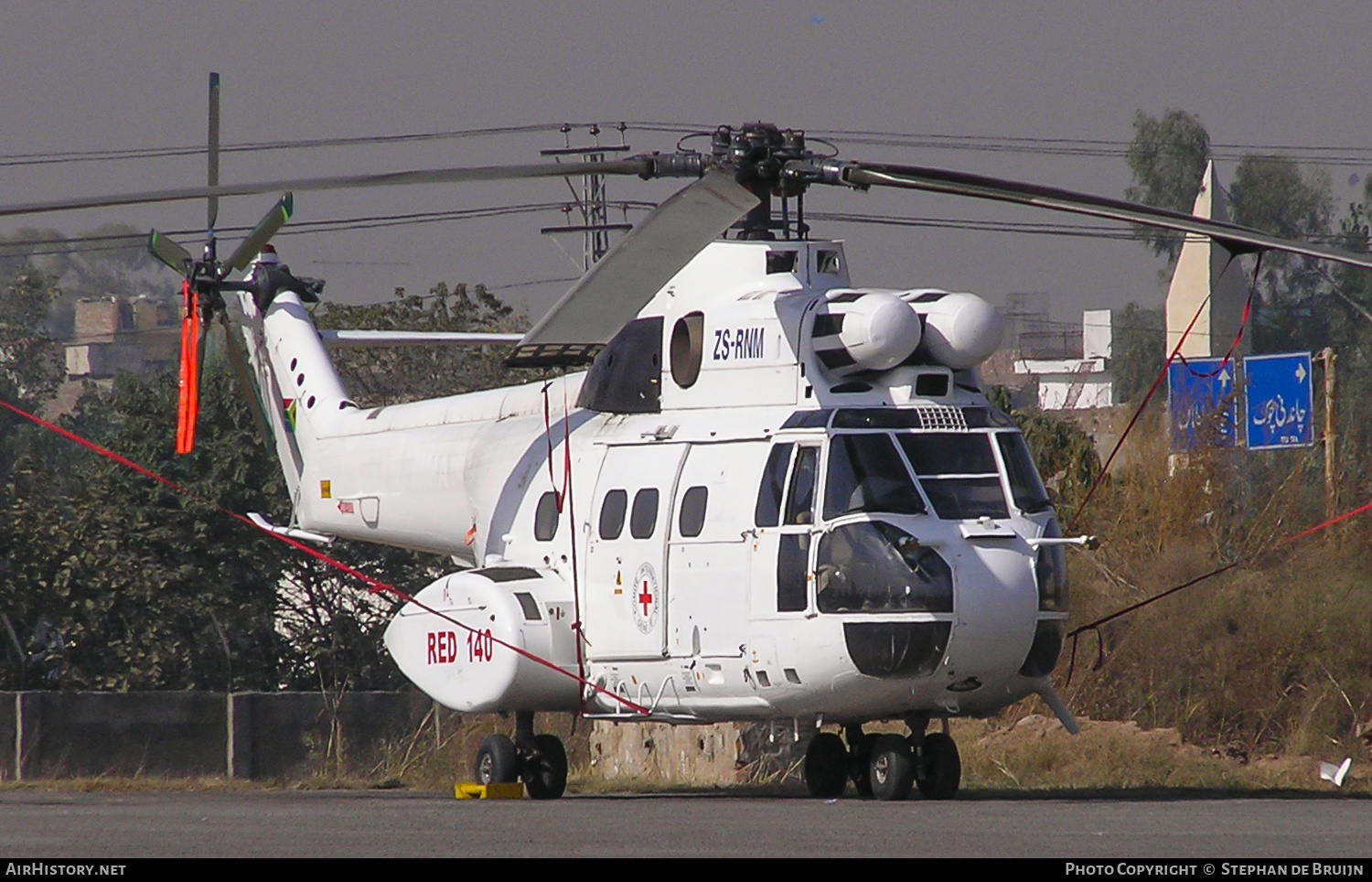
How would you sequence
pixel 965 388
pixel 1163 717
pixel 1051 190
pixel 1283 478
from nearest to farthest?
1. pixel 1051 190
2. pixel 965 388
3. pixel 1163 717
4. pixel 1283 478

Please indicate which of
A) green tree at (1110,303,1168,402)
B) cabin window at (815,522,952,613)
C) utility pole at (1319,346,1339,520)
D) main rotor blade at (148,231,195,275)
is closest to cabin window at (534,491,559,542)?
cabin window at (815,522,952,613)

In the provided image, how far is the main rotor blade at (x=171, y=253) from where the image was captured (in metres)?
19.8

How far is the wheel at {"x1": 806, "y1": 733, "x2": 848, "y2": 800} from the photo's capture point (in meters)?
15.9

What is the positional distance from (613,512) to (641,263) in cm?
255

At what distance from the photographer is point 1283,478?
89.6 feet

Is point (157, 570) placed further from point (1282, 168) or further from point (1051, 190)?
point (1282, 168)

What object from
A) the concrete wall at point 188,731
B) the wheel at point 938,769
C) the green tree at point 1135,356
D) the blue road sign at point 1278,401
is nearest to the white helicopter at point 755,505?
the wheel at point 938,769

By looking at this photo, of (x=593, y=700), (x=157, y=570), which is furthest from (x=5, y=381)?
(x=593, y=700)

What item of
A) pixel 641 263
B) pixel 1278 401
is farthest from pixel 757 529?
pixel 1278 401

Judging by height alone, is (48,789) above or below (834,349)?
below

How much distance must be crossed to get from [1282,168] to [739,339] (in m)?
64.5

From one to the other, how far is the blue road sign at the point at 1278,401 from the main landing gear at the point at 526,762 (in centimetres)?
1840

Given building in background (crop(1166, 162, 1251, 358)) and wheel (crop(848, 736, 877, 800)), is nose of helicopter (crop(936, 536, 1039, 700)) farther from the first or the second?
building in background (crop(1166, 162, 1251, 358))

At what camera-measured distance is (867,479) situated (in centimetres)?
1432
